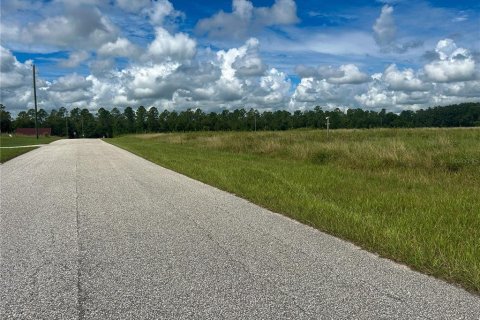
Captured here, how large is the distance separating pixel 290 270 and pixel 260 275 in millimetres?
359

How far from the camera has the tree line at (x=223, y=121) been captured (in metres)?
127

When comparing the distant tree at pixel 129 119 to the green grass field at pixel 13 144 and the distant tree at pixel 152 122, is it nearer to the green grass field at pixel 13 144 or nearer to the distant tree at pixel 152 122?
the distant tree at pixel 152 122

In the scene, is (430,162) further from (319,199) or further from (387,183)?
(319,199)

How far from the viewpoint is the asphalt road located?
3.57m

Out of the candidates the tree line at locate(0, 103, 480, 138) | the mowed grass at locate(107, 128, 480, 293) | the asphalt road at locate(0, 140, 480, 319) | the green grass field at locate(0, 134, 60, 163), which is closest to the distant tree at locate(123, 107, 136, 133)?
the tree line at locate(0, 103, 480, 138)

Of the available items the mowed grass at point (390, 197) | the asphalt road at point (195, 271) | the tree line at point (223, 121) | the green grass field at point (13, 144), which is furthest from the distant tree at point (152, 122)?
the asphalt road at point (195, 271)

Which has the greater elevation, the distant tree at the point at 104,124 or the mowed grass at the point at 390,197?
the distant tree at the point at 104,124

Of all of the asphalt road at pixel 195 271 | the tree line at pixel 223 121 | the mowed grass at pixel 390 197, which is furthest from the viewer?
the tree line at pixel 223 121

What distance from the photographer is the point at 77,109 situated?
165875 millimetres

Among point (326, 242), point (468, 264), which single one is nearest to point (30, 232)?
point (326, 242)

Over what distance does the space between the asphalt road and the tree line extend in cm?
11594

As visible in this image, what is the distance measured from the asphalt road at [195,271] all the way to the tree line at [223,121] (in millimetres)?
115944

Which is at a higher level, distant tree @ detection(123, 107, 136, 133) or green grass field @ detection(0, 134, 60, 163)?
distant tree @ detection(123, 107, 136, 133)

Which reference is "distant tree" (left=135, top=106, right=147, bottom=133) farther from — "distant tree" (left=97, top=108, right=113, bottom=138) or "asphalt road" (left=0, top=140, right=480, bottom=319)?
"asphalt road" (left=0, top=140, right=480, bottom=319)
